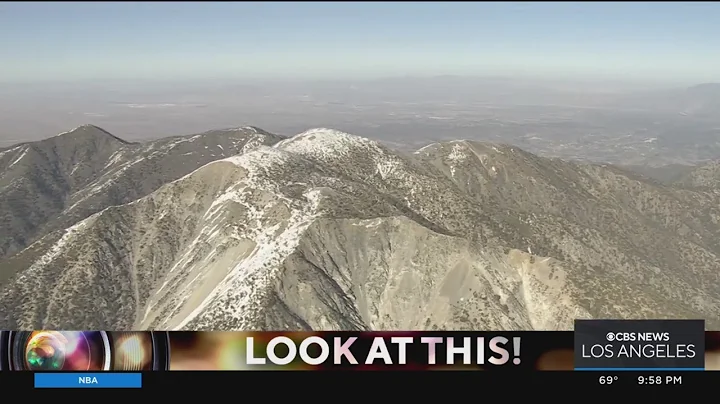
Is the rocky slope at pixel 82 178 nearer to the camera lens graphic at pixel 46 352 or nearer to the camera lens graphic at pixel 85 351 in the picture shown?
the camera lens graphic at pixel 85 351

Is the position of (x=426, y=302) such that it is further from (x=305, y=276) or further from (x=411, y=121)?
(x=411, y=121)

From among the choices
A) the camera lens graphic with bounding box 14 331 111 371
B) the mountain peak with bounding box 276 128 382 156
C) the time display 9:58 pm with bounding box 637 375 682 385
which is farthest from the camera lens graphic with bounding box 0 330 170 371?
the mountain peak with bounding box 276 128 382 156

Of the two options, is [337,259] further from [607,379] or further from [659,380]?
[659,380]

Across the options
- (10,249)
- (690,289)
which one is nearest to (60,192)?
(10,249)

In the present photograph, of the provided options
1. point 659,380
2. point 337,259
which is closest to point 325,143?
point 337,259

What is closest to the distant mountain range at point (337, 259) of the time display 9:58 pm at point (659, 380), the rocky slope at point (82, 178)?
the time display 9:58 pm at point (659, 380)

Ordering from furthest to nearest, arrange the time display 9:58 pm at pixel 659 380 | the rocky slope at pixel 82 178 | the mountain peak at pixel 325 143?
1. the rocky slope at pixel 82 178
2. the mountain peak at pixel 325 143
3. the time display 9:58 pm at pixel 659 380
